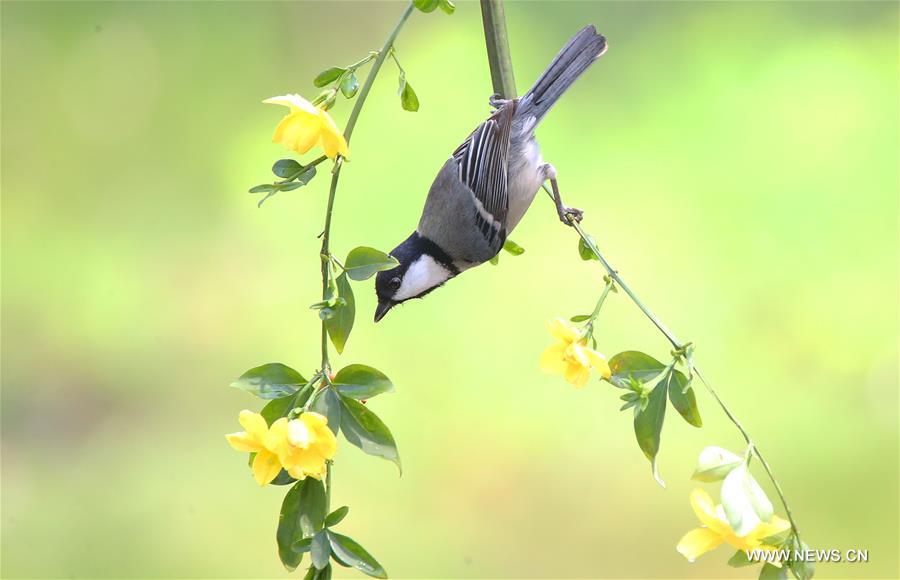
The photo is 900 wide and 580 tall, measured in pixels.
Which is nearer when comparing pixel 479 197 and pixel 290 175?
pixel 290 175

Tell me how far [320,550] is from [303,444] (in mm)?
92

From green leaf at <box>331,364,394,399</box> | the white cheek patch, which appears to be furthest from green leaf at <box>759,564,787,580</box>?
the white cheek patch

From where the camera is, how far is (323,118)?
70 centimetres

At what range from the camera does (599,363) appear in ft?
2.42

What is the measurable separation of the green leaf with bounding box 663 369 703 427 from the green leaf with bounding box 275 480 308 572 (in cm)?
30

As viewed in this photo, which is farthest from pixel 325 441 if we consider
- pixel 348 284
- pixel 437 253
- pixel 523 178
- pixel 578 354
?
pixel 523 178

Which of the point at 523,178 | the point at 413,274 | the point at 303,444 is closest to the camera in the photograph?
the point at 303,444

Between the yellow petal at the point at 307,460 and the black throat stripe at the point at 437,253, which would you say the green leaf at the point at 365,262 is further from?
the black throat stripe at the point at 437,253

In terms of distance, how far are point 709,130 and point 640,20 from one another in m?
0.41

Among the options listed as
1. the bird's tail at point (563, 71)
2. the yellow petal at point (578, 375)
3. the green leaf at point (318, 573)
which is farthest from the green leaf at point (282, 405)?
the bird's tail at point (563, 71)

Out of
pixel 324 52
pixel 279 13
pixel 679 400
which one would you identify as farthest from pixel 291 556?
pixel 279 13

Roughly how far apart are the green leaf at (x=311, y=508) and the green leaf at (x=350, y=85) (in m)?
0.31

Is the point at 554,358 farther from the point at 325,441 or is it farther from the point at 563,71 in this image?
the point at 563,71

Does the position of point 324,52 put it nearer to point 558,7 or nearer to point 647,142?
point 558,7
